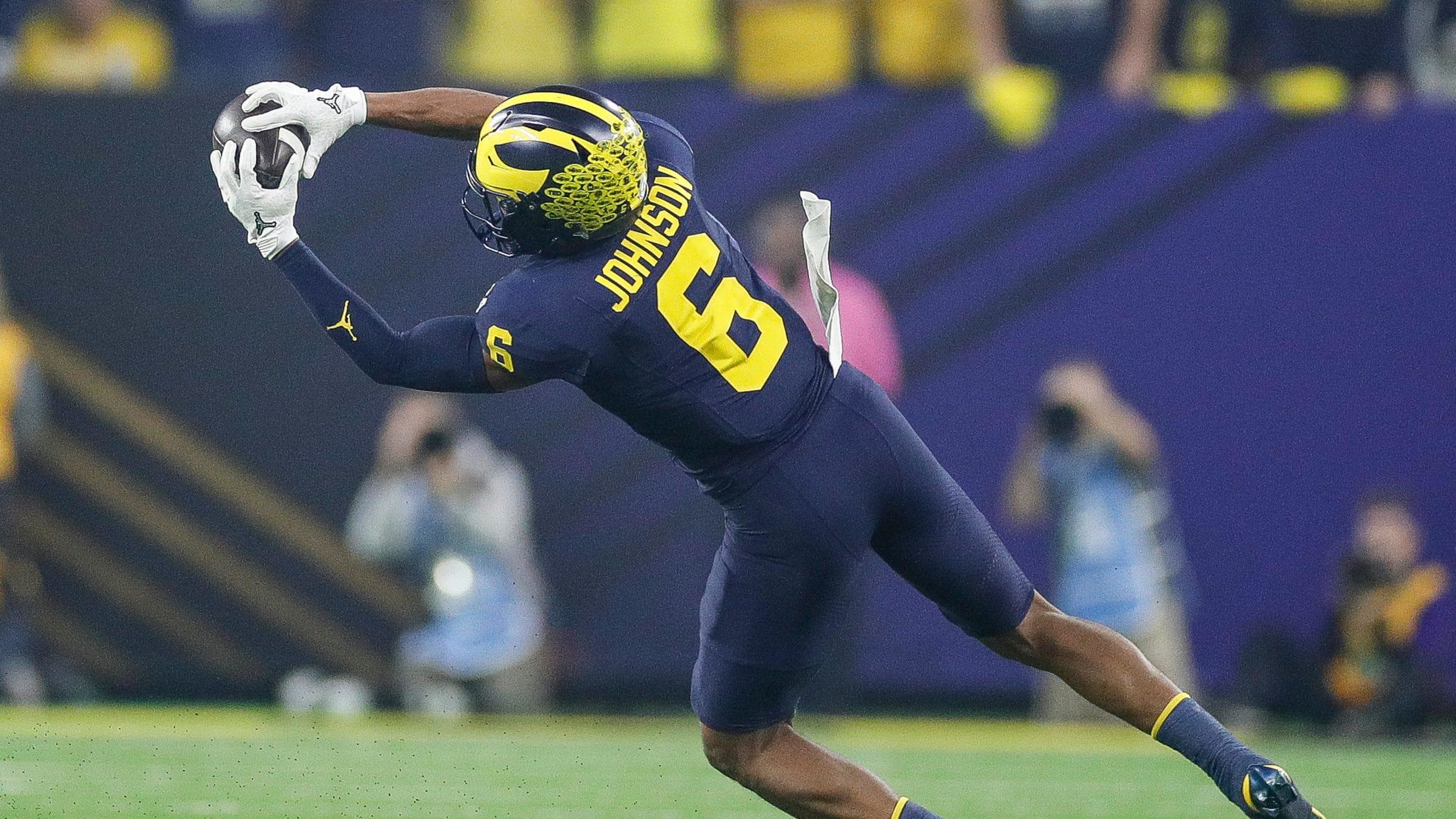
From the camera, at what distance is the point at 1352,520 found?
26.6 ft

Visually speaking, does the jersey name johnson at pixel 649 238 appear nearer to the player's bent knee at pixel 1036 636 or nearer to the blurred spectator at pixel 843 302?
the player's bent knee at pixel 1036 636

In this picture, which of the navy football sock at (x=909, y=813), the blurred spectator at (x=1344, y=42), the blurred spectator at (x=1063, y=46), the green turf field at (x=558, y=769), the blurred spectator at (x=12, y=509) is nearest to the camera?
the navy football sock at (x=909, y=813)

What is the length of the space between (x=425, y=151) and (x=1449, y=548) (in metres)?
4.52

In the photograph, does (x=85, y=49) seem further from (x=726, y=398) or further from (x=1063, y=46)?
(x=726, y=398)

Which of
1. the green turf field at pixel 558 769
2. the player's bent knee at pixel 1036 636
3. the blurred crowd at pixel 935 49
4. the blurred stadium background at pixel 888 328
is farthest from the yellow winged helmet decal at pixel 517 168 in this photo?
the blurred crowd at pixel 935 49

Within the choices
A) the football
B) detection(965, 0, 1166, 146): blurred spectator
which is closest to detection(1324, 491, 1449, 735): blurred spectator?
detection(965, 0, 1166, 146): blurred spectator

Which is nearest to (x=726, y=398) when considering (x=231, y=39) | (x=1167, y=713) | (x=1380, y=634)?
(x=1167, y=713)

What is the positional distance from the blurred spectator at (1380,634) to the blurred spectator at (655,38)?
3344 millimetres

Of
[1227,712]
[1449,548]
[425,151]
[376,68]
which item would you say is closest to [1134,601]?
[1227,712]

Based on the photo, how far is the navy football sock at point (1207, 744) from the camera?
393cm

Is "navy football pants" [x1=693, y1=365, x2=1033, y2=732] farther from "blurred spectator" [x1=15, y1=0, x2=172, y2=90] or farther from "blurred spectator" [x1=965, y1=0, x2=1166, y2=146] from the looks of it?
"blurred spectator" [x1=15, y1=0, x2=172, y2=90]

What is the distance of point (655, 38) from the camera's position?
28.1 feet

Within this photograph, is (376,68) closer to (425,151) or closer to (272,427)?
(425,151)

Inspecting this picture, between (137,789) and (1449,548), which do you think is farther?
(1449,548)
